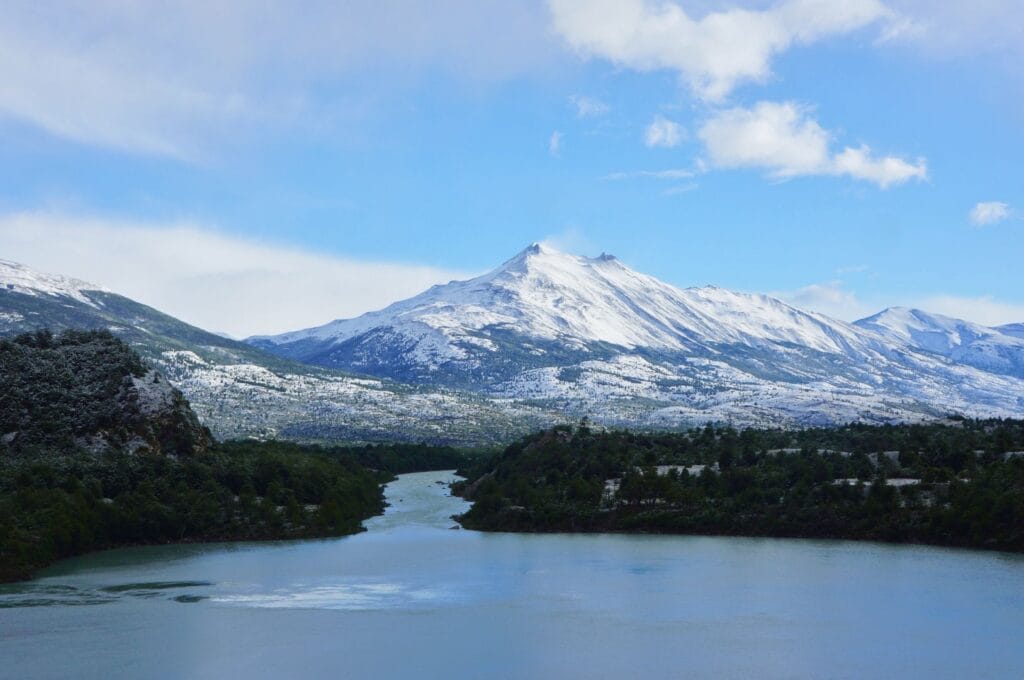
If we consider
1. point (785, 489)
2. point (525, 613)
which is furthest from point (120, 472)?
point (785, 489)

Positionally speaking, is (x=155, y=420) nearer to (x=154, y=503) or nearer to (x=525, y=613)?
(x=154, y=503)

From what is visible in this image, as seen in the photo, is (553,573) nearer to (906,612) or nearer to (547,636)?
(547,636)

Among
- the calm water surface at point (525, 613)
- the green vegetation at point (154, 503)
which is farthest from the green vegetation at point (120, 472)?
the calm water surface at point (525, 613)

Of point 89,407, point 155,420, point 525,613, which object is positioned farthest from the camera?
point 155,420

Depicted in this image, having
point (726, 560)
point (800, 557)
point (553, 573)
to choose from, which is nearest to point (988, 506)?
point (800, 557)

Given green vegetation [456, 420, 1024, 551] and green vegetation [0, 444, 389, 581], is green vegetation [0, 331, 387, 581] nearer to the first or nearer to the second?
green vegetation [0, 444, 389, 581]

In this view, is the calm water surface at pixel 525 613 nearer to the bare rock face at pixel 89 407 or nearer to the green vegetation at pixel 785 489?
the green vegetation at pixel 785 489
